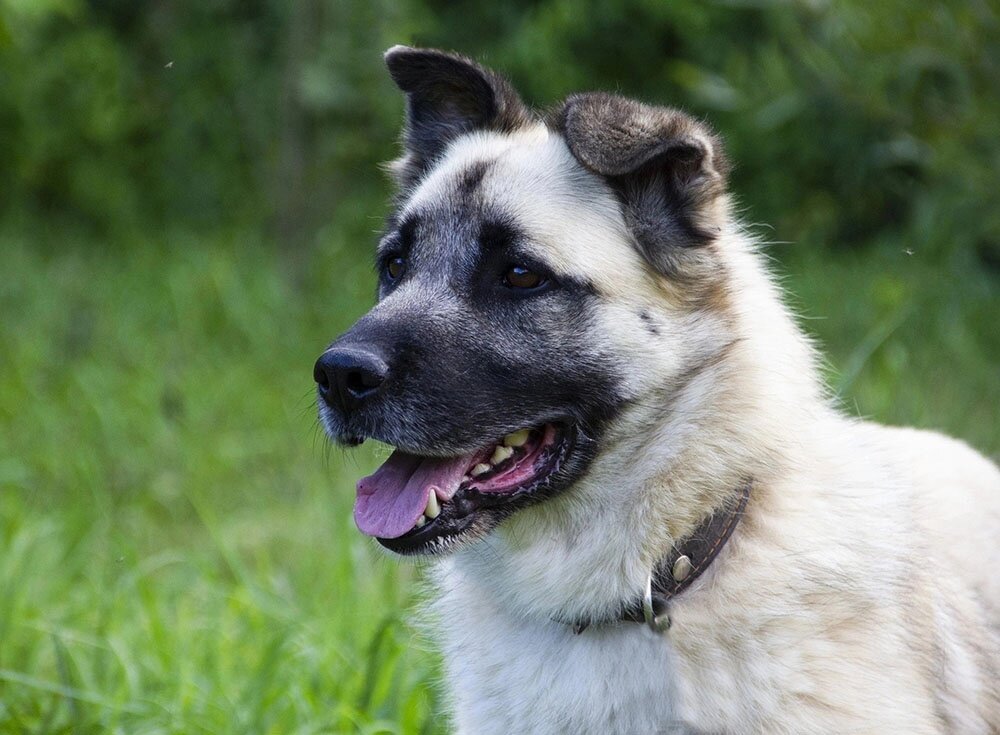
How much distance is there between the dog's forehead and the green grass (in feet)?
4.01

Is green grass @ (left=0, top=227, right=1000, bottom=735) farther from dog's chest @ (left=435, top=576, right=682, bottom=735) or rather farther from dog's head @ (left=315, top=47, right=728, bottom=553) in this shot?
dog's head @ (left=315, top=47, right=728, bottom=553)

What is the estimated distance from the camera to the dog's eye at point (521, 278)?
2986 millimetres

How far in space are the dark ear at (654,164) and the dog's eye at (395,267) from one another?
1.78 ft

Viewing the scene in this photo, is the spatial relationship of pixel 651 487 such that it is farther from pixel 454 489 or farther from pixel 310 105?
pixel 310 105

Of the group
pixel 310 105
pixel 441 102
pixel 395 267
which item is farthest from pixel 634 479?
pixel 310 105

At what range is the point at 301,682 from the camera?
3.83 metres

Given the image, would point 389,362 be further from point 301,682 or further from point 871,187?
point 871,187

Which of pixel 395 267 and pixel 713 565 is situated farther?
pixel 395 267

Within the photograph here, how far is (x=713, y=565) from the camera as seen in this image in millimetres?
2861

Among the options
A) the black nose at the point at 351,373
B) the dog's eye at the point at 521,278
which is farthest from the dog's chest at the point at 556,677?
the dog's eye at the point at 521,278

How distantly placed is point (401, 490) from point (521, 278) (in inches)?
22.5

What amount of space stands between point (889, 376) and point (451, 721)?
3.17 metres

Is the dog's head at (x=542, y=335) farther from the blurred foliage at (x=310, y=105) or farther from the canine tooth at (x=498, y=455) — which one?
the blurred foliage at (x=310, y=105)

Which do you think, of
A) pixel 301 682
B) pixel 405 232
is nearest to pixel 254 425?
pixel 301 682
